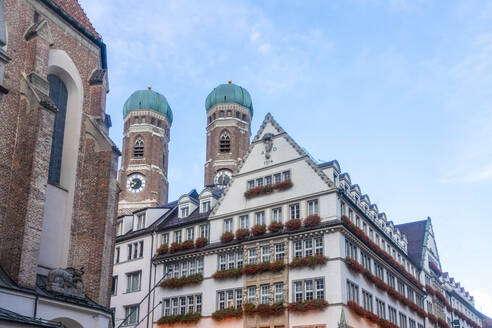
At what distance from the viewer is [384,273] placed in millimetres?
46219

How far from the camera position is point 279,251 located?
4116 centimetres

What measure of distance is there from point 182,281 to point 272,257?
7.56 metres

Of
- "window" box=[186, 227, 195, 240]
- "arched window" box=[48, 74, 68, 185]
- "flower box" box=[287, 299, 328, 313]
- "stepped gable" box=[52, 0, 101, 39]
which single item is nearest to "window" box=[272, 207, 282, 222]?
"flower box" box=[287, 299, 328, 313]

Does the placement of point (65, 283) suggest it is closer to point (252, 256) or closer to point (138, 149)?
point (252, 256)

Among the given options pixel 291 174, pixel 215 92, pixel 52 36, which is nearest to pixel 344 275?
pixel 291 174

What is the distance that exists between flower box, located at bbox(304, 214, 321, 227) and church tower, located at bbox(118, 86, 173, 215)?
4545 centimetres

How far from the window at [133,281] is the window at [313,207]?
49.2 ft

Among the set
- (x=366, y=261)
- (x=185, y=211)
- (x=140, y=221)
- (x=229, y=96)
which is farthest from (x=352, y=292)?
(x=229, y=96)

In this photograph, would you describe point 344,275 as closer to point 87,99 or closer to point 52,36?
point 87,99

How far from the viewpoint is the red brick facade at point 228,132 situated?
88875mm

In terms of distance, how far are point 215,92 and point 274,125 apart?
5178cm

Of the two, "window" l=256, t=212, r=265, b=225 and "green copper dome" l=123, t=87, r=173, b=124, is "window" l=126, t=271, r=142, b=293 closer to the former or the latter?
"window" l=256, t=212, r=265, b=225

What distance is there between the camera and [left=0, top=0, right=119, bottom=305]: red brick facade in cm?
2258

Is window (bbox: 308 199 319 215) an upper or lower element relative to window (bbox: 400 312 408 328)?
upper
